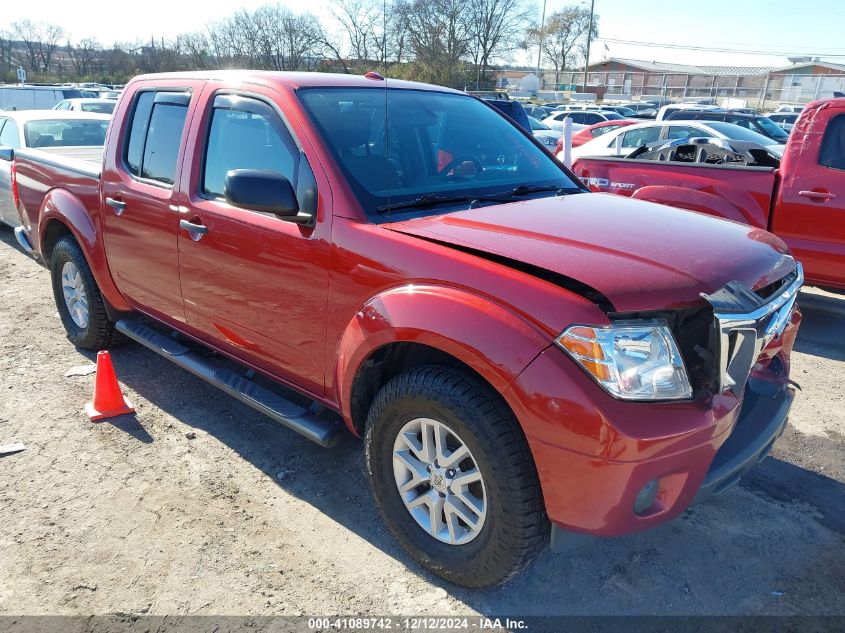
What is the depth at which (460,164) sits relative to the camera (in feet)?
11.0

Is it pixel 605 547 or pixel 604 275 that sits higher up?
pixel 604 275

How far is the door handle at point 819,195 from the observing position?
5.14 m

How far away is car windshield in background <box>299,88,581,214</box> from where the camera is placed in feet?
9.73

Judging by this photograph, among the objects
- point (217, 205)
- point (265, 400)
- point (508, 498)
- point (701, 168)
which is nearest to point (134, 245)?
point (217, 205)

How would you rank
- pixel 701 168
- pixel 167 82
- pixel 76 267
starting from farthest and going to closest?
pixel 701 168 < pixel 76 267 < pixel 167 82

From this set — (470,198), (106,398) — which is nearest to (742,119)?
(470,198)

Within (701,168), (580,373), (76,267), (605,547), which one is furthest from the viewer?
(701,168)

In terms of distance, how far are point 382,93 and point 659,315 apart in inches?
79.1

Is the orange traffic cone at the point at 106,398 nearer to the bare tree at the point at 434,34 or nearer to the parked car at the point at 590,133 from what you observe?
the bare tree at the point at 434,34

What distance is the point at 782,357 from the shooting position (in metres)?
2.95

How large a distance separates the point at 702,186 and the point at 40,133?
7927 mm

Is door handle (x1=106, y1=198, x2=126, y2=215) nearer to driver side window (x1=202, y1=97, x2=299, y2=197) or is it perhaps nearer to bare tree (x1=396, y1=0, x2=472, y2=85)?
driver side window (x1=202, y1=97, x2=299, y2=197)

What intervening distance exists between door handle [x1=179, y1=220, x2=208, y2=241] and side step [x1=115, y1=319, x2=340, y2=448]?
757mm

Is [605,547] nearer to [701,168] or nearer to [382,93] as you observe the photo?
[382,93]
